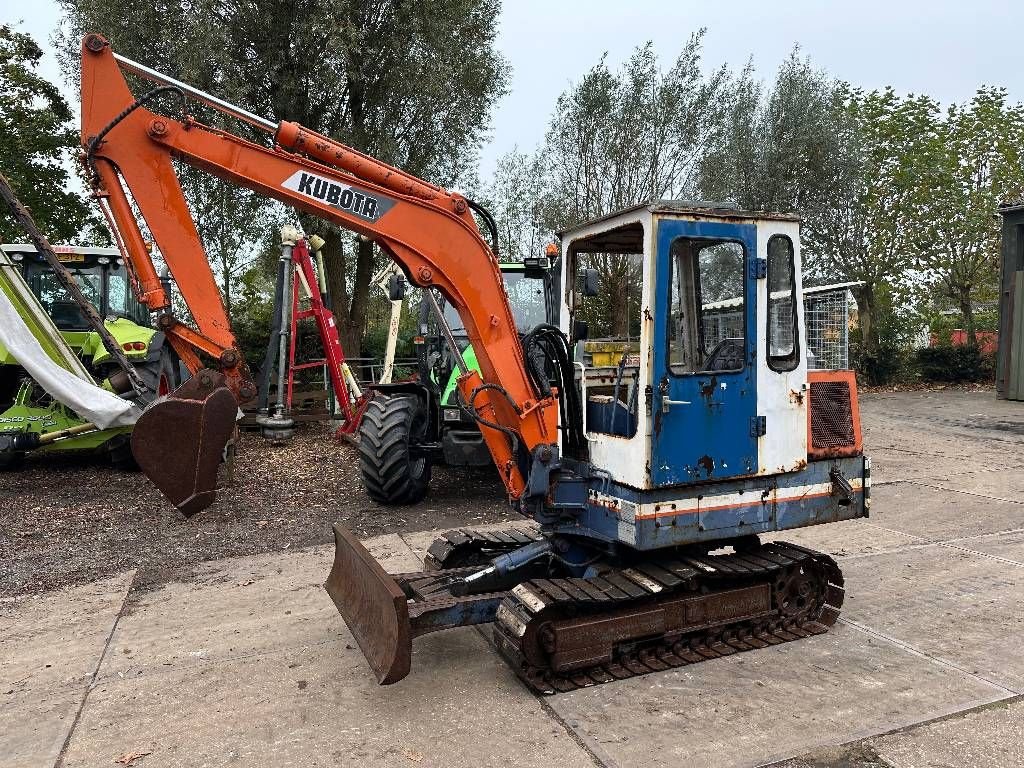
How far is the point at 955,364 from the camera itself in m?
20.2

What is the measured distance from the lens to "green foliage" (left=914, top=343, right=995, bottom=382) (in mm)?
20172

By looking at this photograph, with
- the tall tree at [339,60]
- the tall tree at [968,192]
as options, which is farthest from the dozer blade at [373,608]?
the tall tree at [968,192]

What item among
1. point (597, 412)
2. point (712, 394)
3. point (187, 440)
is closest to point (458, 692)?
point (597, 412)

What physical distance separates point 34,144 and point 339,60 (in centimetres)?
577

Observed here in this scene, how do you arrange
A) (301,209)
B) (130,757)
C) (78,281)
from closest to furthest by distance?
(130,757), (301,209), (78,281)

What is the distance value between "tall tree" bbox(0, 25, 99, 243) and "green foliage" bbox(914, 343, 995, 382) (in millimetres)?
20143

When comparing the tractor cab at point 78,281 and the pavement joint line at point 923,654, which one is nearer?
the pavement joint line at point 923,654

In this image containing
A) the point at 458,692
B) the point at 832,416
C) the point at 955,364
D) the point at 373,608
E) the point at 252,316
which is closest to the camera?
the point at 458,692

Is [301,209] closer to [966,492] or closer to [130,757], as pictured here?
[130,757]

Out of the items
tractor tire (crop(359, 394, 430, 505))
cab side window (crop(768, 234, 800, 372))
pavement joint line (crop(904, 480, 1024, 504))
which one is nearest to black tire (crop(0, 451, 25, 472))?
tractor tire (crop(359, 394, 430, 505))

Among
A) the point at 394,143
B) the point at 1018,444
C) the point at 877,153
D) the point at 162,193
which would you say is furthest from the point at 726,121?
the point at 162,193

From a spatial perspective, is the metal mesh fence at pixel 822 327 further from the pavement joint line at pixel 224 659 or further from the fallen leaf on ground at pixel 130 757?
the fallen leaf on ground at pixel 130 757

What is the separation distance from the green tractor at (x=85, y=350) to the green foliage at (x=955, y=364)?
18847 mm

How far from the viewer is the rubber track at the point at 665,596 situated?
12.7 ft
